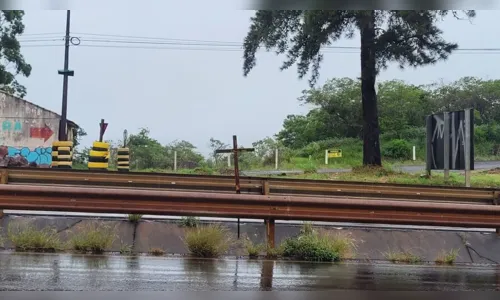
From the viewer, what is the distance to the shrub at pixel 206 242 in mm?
8383

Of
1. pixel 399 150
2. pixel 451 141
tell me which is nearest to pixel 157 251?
pixel 451 141

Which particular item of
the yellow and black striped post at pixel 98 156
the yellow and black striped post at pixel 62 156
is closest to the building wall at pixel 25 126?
the yellow and black striped post at pixel 62 156

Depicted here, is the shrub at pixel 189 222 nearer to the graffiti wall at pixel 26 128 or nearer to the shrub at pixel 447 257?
the shrub at pixel 447 257

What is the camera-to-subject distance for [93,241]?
8.21 m

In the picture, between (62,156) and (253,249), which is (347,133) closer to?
(62,156)

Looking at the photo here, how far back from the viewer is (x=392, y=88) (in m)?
39.9

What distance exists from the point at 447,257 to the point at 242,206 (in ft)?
11.4

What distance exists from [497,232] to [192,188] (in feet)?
19.5

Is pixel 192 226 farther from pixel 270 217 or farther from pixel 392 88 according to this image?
pixel 392 88

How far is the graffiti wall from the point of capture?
35188mm

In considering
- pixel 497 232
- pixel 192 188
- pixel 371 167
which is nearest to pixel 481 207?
pixel 497 232

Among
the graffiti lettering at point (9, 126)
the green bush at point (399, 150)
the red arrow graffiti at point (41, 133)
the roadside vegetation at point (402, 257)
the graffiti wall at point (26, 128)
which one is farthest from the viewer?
the graffiti lettering at point (9, 126)

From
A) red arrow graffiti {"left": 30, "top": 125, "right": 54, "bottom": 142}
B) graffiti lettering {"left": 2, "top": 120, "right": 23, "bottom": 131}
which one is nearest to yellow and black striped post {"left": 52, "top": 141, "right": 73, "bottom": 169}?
red arrow graffiti {"left": 30, "top": 125, "right": 54, "bottom": 142}

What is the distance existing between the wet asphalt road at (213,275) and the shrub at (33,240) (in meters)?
0.47
